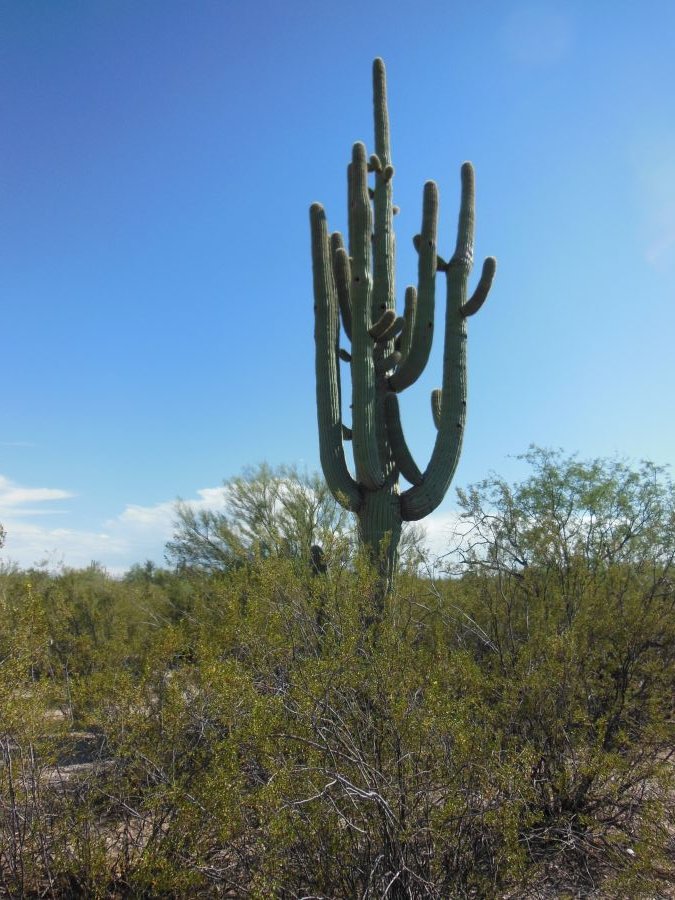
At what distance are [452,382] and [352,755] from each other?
20.5 ft

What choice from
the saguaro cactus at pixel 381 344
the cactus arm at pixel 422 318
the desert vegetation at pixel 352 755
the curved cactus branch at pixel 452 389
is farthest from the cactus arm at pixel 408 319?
the desert vegetation at pixel 352 755

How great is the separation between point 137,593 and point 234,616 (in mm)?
A: 10698

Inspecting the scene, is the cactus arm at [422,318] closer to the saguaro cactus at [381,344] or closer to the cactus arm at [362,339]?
the saguaro cactus at [381,344]

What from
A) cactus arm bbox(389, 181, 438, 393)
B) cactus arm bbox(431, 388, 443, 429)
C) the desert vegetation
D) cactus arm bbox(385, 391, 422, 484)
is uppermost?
cactus arm bbox(389, 181, 438, 393)

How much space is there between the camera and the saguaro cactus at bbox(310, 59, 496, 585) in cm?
876

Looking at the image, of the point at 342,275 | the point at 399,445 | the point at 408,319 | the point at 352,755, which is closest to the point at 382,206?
the point at 342,275

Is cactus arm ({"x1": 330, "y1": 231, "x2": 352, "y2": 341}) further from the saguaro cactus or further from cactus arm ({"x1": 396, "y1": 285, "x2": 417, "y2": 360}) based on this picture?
cactus arm ({"x1": 396, "y1": 285, "x2": 417, "y2": 360})

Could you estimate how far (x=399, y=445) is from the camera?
30.0 ft

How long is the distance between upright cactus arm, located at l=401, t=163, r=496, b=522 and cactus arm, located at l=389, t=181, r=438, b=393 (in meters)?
0.26

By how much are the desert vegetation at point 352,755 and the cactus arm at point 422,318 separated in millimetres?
3955

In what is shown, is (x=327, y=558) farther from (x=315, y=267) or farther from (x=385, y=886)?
(x=315, y=267)

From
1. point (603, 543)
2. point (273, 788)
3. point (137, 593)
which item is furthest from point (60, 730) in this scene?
point (137, 593)


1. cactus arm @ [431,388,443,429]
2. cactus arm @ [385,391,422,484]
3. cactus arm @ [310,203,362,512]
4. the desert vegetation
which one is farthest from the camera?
cactus arm @ [431,388,443,429]

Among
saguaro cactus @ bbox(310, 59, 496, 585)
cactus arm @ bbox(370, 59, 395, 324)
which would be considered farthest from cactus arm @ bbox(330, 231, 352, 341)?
cactus arm @ bbox(370, 59, 395, 324)
